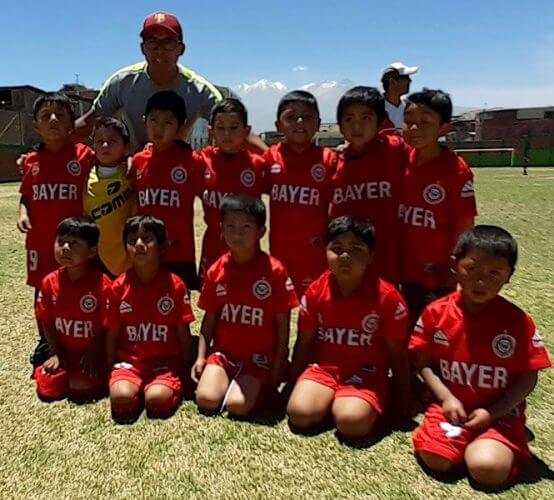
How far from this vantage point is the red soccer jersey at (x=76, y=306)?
332 cm

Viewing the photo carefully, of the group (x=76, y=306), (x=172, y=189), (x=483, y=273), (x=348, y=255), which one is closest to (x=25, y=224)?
(x=76, y=306)

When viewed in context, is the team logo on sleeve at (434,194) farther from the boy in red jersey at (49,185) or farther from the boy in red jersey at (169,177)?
the boy in red jersey at (49,185)

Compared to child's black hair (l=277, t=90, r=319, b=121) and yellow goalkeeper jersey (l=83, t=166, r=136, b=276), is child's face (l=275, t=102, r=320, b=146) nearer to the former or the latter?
child's black hair (l=277, t=90, r=319, b=121)

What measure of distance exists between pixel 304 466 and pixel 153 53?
9.43 ft

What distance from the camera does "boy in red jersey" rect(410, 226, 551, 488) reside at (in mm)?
2494

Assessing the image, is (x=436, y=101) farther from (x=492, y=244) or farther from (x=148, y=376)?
(x=148, y=376)

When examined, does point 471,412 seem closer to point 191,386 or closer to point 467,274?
point 467,274

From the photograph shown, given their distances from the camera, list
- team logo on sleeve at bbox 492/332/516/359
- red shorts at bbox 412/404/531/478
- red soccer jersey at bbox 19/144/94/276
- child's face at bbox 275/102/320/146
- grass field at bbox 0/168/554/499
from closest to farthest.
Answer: grass field at bbox 0/168/554/499 < red shorts at bbox 412/404/531/478 < team logo on sleeve at bbox 492/332/516/359 < child's face at bbox 275/102/320/146 < red soccer jersey at bbox 19/144/94/276

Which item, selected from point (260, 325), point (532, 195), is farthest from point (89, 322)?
point (532, 195)

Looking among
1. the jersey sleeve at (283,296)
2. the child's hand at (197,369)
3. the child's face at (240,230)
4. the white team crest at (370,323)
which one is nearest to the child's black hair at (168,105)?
the child's face at (240,230)

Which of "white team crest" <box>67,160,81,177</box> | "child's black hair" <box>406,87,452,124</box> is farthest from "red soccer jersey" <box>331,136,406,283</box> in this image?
"white team crest" <box>67,160,81,177</box>

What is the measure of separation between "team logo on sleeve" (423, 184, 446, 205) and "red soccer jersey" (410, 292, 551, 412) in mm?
669

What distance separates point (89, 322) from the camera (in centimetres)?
333

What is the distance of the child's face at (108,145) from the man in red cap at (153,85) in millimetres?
454
